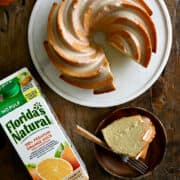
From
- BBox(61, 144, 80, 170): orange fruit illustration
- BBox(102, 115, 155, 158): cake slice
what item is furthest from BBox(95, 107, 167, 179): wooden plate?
BBox(61, 144, 80, 170): orange fruit illustration

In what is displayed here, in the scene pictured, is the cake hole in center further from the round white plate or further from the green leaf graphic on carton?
the green leaf graphic on carton

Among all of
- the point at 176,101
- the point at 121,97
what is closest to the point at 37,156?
the point at 121,97

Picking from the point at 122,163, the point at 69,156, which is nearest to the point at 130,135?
the point at 122,163

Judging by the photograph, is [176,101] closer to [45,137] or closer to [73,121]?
[73,121]

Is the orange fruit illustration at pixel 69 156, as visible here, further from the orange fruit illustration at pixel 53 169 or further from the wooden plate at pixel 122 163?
the wooden plate at pixel 122 163

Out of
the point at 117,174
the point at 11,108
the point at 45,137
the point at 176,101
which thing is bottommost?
the point at 117,174
